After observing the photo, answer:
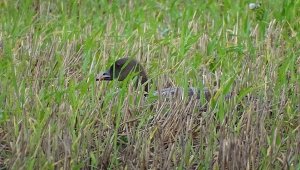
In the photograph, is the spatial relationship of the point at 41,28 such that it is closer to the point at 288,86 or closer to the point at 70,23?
the point at 70,23

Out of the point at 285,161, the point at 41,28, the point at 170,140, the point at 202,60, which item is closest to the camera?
the point at 285,161

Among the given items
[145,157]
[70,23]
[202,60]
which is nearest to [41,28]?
[70,23]

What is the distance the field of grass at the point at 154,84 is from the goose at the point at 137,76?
3.3 inches

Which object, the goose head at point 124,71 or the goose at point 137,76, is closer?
the goose at point 137,76

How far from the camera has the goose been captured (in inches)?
242

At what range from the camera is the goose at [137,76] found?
615 centimetres

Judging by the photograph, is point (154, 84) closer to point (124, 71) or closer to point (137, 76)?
point (137, 76)

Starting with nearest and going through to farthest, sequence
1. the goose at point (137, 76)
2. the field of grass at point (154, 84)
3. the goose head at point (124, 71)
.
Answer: the field of grass at point (154, 84) → the goose at point (137, 76) → the goose head at point (124, 71)

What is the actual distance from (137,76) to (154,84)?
0.51 feet

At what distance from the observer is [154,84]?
637 centimetres

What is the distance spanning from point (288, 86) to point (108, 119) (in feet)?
4.16

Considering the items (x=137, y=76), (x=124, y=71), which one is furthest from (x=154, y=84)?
(x=124, y=71)

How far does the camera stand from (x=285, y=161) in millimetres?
5359

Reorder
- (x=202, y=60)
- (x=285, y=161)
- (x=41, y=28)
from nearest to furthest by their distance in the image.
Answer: (x=285, y=161) → (x=202, y=60) → (x=41, y=28)
